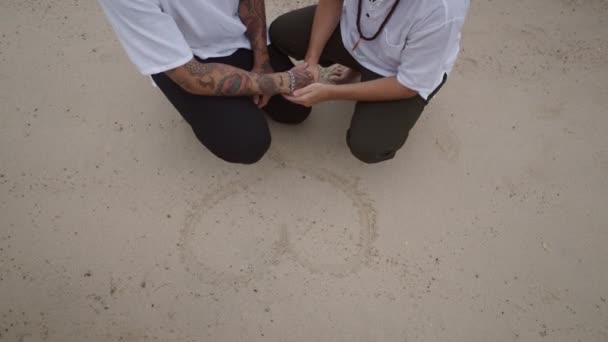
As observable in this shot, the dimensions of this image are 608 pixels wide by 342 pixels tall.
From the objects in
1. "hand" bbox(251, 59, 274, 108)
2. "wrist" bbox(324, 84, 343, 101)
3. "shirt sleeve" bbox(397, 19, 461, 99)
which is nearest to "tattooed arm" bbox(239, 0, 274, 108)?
"hand" bbox(251, 59, 274, 108)

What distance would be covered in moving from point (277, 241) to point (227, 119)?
463 millimetres

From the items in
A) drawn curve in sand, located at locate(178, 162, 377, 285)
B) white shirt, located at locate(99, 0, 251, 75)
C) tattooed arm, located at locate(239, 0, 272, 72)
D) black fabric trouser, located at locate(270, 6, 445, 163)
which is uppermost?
white shirt, located at locate(99, 0, 251, 75)

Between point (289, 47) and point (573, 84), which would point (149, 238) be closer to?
point (289, 47)

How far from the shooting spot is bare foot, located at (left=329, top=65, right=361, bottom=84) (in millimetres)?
1778

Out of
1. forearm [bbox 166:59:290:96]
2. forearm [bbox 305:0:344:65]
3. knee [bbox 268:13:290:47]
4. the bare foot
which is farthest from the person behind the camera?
the bare foot

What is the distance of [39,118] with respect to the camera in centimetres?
172

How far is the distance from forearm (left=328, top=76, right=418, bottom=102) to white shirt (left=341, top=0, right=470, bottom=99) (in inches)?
2.0

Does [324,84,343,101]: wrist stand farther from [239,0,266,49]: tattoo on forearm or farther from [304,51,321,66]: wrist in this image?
[239,0,266,49]: tattoo on forearm

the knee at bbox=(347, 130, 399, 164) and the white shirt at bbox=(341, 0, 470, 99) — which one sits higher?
the white shirt at bbox=(341, 0, 470, 99)

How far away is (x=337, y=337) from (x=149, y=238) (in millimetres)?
736

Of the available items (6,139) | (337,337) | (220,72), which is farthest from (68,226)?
(337,337)

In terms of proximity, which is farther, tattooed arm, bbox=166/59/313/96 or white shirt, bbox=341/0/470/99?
tattooed arm, bbox=166/59/313/96

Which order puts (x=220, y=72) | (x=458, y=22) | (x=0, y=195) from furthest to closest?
(x=0, y=195), (x=220, y=72), (x=458, y=22)

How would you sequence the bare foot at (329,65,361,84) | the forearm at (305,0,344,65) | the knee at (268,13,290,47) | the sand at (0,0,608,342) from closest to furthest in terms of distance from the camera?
the sand at (0,0,608,342), the forearm at (305,0,344,65), the knee at (268,13,290,47), the bare foot at (329,65,361,84)
